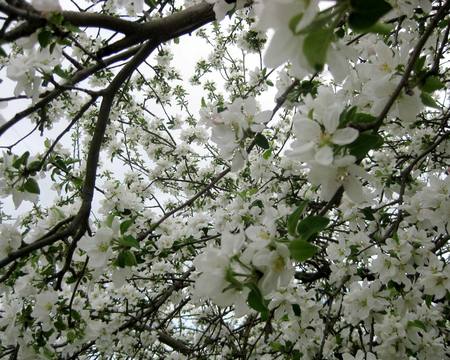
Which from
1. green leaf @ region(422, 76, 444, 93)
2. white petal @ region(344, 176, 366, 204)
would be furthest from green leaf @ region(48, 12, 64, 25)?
green leaf @ region(422, 76, 444, 93)

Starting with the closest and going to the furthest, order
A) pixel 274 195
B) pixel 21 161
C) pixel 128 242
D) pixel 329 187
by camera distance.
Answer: pixel 329 187 → pixel 128 242 → pixel 21 161 → pixel 274 195

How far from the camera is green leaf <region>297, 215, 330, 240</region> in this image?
89 centimetres

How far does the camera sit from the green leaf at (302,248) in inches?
34.0

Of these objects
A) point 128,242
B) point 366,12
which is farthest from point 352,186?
point 128,242

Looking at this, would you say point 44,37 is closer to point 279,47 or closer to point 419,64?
point 279,47

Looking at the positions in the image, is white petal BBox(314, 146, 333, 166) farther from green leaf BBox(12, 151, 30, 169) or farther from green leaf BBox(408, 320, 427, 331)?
green leaf BBox(408, 320, 427, 331)

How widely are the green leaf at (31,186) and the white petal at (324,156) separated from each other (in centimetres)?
112

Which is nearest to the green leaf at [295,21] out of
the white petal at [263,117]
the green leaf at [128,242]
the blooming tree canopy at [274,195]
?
the blooming tree canopy at [274,195]

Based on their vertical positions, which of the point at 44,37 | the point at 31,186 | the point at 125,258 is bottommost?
the point at 125,258

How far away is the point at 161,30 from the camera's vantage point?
5.39ft

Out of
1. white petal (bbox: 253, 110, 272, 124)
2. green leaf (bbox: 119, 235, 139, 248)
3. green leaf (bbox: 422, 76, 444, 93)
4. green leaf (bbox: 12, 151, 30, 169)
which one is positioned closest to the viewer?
green leaf (bbox: 422, 76, 444, 93)

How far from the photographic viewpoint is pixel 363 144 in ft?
2.77

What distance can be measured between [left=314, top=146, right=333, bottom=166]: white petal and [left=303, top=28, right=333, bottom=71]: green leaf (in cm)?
22

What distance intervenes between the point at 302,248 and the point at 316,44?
412mm
